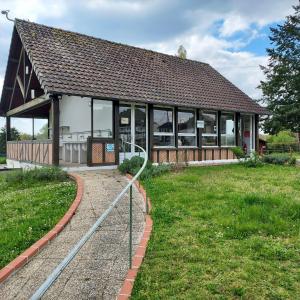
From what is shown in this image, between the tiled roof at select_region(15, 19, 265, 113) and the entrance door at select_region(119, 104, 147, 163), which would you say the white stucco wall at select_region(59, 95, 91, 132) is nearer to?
the tiled roof at select_region(15, 19, 265, 113)

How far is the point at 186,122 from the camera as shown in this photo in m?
16.3

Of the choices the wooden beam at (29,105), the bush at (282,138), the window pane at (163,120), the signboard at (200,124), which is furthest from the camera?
the bush at (282,138)

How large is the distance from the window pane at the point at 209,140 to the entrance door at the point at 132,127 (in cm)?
369

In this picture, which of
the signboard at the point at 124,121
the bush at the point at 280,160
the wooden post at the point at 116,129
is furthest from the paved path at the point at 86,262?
the bush at the point at 280,160

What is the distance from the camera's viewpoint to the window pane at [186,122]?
16.0m

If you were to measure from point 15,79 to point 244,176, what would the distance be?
13531 millimetres

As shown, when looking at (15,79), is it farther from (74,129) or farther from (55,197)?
(55,197)

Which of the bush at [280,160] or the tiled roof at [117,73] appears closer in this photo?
the tiled roof at [117,73]

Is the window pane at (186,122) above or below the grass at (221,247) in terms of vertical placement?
above

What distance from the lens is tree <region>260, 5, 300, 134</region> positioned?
35.8m

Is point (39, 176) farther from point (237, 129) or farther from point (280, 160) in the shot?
point (237, 129)

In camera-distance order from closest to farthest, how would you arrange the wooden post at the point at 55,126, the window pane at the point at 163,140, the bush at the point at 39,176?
the bush at the point at 39,176
the wooden post at the point at 55,126
the window pane at the point at 163,140

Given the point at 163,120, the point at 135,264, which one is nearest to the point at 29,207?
the point at 135,264

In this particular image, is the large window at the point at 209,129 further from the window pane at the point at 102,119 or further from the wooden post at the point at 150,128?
the window pane at the point at 102,119
